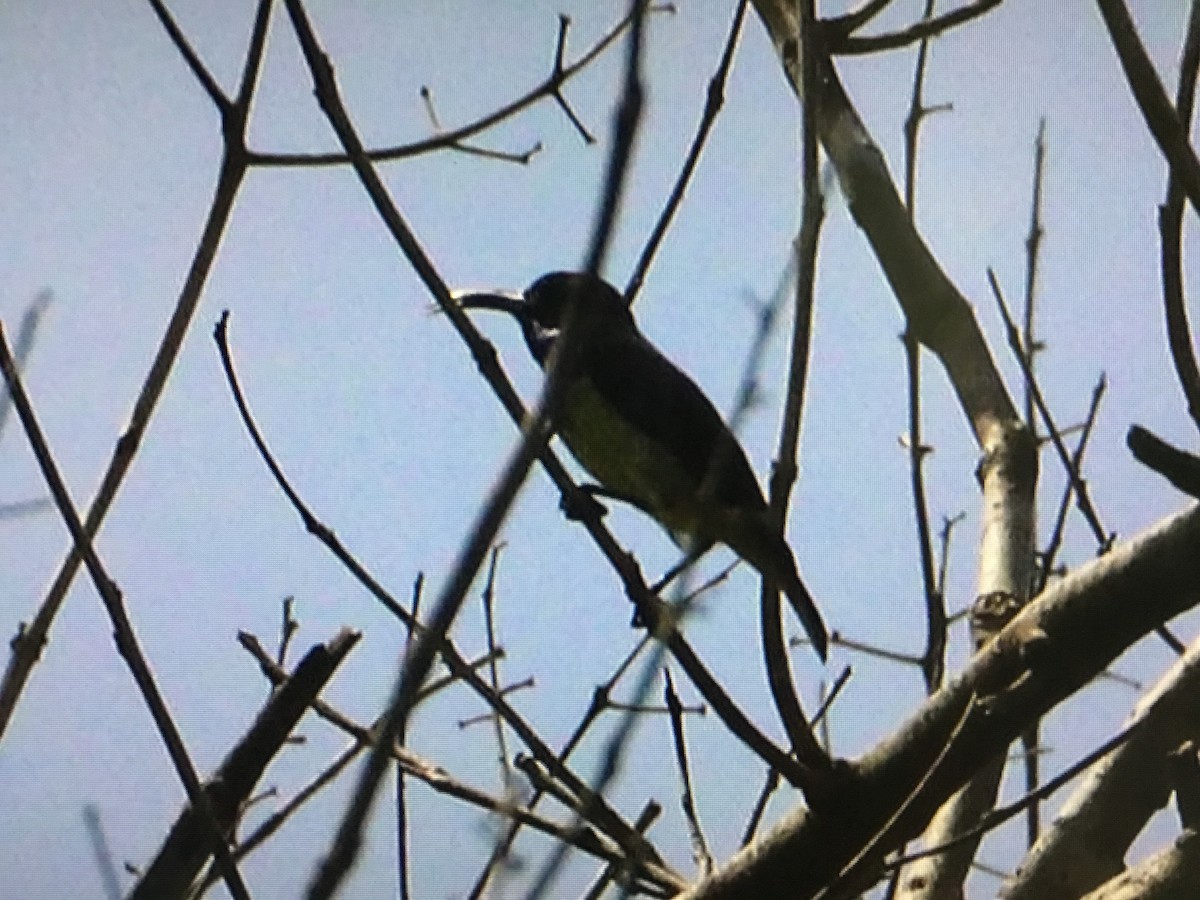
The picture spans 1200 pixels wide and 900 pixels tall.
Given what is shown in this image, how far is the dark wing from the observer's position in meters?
3.64

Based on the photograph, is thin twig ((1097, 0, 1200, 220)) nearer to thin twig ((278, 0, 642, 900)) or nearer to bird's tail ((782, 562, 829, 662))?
thin twig ((278, 0, 642, 900))

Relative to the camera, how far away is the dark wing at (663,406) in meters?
3.64

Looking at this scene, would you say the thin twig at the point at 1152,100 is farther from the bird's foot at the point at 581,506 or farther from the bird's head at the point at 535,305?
the bird's head at the point at 535,305

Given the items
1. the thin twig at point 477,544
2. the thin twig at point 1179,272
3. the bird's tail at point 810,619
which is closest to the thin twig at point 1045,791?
the thin twig at point 1179,272

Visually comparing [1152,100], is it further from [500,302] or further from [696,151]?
[500,302]

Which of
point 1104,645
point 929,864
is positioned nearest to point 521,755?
point 929,864

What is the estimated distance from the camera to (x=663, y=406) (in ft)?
12.3

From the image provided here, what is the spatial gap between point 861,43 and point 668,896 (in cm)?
117

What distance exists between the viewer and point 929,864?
2186 millimetres

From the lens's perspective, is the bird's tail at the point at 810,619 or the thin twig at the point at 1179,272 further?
the bird's tail at the point at 810,619

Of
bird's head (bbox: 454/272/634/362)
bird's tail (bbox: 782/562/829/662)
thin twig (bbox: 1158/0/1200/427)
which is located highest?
bird's head (bbox: 454/272/634/362)

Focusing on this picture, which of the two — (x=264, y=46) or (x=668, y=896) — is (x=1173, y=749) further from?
(x=264, y=46)

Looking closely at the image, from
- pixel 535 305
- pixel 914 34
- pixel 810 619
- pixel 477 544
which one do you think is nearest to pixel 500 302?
pixel 535 305

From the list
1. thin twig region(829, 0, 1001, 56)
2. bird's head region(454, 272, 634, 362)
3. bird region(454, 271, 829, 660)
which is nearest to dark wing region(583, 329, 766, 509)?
bird region(454, 271, 829, 660)
